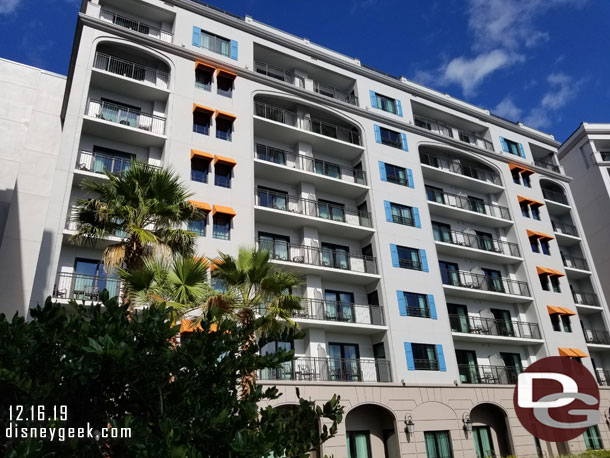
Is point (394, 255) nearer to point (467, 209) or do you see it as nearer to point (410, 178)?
point (410, 178)

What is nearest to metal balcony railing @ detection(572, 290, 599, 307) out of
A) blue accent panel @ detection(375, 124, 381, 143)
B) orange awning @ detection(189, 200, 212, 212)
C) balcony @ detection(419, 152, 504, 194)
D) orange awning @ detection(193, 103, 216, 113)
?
balcony @ detection(419, 152, 504, 194)

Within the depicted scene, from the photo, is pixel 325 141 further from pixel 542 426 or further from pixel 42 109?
pixel 542 426

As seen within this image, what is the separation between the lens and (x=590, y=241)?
40500 millimetres

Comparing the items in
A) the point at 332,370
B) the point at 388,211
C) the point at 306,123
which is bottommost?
the point at 332,370

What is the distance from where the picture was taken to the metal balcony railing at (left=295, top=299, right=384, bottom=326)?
23391 millimetres

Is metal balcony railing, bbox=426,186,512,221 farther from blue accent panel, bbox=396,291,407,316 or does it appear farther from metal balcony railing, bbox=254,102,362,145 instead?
blue accent panel, bbox=396,291,407,316

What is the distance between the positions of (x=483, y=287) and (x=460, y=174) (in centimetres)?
808

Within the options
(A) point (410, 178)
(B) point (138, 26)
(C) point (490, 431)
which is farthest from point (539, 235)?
(B) point (138, 26)

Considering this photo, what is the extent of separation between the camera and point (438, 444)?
22.7 meters

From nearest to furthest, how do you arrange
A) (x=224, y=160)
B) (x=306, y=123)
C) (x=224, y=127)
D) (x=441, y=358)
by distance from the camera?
(x=224, y=160) → (x=224, y=127) → (x=441, y=358) → (x=306, y=123)

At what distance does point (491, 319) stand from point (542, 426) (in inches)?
248

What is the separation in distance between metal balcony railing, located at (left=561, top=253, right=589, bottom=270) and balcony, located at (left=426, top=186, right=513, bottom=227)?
687 centimetres

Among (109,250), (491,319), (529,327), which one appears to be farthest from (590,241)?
(109,250)

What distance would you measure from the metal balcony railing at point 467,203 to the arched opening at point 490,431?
12.6 m
